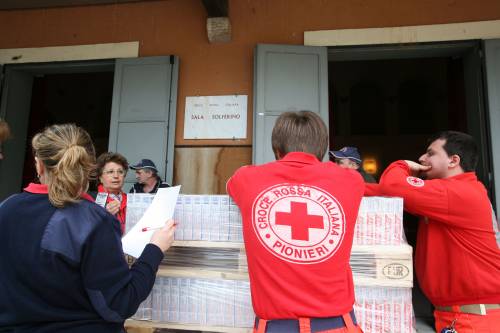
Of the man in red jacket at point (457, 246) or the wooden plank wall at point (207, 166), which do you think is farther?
the wooden plank wall at point (207, 166)

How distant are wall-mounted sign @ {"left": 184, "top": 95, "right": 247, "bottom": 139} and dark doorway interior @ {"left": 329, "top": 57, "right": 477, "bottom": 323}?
19.0 feet

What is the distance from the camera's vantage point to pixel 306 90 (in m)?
3.73

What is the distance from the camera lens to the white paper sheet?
1528 mm

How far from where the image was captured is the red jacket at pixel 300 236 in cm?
118

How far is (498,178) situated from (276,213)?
301 centimetres

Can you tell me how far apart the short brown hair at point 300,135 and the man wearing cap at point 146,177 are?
2359 millimetres

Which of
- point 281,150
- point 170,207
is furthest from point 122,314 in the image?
point 281,150

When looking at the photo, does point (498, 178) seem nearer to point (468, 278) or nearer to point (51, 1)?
point (468, 278)

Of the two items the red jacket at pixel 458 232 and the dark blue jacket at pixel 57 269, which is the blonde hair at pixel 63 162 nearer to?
the dark blue jacket at pixel 57 269

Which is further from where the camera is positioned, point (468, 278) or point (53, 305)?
point (468, 278)

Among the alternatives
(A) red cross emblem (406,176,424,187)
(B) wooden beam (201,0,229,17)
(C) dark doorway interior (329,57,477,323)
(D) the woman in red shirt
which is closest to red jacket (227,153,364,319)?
(A) red cross emblem (406,176,424,187)

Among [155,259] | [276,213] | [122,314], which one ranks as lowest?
[122,314]

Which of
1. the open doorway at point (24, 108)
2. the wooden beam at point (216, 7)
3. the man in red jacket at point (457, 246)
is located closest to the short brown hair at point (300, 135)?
the man in red jacket at point (457, 246)

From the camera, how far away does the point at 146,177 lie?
358 cm
